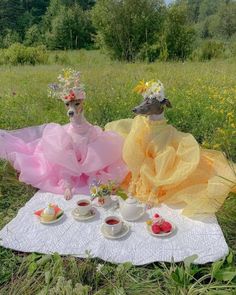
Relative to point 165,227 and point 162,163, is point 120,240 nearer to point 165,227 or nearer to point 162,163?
point 165,227

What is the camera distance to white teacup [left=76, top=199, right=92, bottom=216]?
3.04m

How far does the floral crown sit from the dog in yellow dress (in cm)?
A: 58

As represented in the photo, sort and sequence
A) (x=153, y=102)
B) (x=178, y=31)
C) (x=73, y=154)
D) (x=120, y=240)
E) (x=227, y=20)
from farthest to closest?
(x=227, y=20)
(x=178, y=31)
(x=73, y=154)
(x=153, y=102)
(x=120, y=240)

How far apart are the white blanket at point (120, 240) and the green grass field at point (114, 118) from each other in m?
0.07

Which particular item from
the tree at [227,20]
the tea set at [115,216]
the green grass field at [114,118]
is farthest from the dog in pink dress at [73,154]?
the tree at [227,20]

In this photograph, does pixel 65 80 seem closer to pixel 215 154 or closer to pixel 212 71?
pixel 215 154

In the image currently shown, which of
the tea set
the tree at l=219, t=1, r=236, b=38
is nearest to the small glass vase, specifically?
the tea set

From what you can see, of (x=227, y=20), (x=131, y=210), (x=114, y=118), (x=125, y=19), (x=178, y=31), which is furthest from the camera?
(x=227, y=20)

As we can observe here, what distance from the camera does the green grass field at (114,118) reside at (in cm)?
232

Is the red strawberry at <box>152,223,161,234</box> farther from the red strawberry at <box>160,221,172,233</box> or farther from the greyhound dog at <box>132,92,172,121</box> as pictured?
the greyhound dog at <box>132,92,172,121</box>

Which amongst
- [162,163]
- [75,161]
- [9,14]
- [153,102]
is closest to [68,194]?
[75,161]

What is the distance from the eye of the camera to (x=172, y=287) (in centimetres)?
228

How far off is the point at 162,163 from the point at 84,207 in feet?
2.65

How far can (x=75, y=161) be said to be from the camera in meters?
3.50
